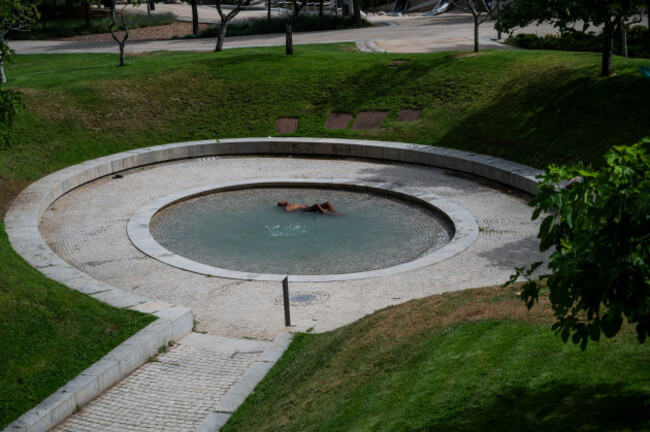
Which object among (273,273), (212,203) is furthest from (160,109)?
(273,273)

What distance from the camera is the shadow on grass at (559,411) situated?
689 cm

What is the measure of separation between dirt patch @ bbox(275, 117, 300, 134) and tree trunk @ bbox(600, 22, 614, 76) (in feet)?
35.3

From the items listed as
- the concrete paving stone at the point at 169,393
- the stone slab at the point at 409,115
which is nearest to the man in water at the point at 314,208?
the stone slab at the point at 409,115

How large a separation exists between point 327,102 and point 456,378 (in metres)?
22.2

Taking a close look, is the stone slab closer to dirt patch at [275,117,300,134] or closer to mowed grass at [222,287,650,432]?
dirt patch at [275,117,300,134]

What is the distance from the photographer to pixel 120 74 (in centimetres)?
3156

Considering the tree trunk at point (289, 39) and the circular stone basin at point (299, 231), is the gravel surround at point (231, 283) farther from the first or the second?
the tree trunk at point (289, 39)

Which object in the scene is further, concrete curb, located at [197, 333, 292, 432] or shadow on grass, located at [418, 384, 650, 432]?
concrete curb, located at [197, 333, 292, 432]

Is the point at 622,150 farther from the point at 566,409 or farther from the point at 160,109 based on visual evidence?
the point at 160,109

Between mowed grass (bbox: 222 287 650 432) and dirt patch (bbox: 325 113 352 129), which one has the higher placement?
dirt patch (bbox: 325 113 352 129)

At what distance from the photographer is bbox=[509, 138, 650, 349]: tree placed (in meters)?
5.89

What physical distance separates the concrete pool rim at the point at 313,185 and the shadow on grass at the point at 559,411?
8.07 m

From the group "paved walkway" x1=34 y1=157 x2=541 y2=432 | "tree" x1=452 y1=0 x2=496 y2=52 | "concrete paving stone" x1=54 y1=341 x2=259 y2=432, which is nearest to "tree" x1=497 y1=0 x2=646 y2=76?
"tree" x1=452 y1=0 x2=496 y2=52

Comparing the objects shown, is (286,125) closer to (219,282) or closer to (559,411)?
(219,282)
